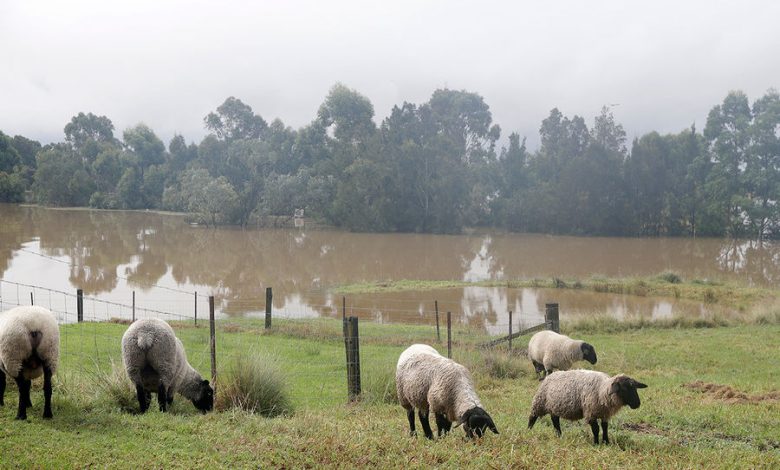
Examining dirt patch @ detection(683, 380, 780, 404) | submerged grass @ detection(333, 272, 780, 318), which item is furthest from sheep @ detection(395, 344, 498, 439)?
submerged grass @ detection(333, 272, 780, 318)

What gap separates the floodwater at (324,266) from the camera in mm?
25969

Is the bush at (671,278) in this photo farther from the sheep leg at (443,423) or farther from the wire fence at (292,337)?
the sheep leg at (443,423)

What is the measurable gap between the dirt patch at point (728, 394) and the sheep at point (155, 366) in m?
8.33

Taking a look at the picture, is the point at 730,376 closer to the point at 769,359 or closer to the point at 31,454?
the point at 769,359

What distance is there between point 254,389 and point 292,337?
8.52 meters

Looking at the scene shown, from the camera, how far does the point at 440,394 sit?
262 inches

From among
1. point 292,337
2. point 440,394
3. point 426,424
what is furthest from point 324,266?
point 440,394

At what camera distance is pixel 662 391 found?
10.4 meters

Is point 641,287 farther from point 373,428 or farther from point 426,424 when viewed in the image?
point 373,428

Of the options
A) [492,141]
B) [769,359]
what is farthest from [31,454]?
[492,141]

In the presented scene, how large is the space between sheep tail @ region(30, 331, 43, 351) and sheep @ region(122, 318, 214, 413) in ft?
3.63

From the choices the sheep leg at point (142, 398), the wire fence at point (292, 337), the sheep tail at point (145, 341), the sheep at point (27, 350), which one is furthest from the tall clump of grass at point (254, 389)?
the sheep at point (27, 350)

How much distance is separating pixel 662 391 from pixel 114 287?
1093 inches

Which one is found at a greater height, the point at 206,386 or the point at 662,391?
the point at 206,386
